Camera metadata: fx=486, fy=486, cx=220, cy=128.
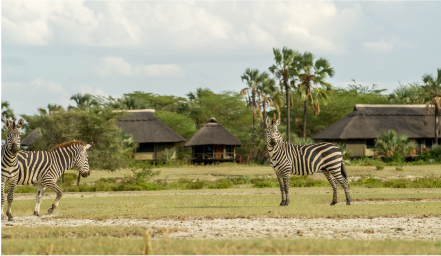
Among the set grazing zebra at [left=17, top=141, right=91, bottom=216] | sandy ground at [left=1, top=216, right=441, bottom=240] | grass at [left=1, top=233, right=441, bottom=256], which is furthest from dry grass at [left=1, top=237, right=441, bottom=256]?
grazing zebra at [left=17, top=141, right=91, bottom=216]

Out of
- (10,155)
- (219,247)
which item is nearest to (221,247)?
(219,247)

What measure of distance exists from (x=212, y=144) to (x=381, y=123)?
16506 mm

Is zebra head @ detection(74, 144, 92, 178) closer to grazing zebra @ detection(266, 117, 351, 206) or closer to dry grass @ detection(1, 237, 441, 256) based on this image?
grazing zebra @ detection(266, 117, 351, 206)

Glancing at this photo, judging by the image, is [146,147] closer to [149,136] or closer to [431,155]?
[149,136]

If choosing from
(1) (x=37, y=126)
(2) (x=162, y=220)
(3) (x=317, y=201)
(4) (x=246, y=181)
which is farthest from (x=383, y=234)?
(1) (x=37, y=126)

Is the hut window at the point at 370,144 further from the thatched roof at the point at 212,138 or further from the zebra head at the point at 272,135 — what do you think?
the zebra head at the point at 272,135

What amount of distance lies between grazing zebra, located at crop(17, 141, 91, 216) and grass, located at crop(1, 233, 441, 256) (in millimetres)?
4900

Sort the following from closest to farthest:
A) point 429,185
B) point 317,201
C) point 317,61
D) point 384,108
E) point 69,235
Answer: point 69,235 < point 317,201 < point 429,185 < point 317,61 < point 384,108

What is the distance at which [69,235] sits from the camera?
9031 millimetres

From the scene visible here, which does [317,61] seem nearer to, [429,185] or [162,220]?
[429,185]

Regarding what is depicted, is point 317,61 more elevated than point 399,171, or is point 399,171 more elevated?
point 317,61

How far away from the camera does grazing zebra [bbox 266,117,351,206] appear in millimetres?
13992

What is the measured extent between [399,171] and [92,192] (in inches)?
788

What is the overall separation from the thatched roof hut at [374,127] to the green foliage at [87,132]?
23.2m
